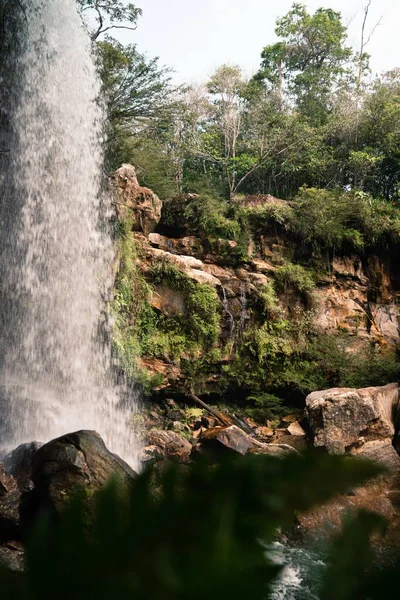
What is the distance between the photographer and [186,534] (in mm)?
255

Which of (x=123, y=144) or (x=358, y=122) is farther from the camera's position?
(x=358, y=122)

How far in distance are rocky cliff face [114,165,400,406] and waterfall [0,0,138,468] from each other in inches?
37.9

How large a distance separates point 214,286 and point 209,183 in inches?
309

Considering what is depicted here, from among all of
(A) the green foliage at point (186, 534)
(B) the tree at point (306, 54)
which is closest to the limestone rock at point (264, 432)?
(A) the green foliage at point (186, 534)

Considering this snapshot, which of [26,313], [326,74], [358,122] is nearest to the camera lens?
[26,313]

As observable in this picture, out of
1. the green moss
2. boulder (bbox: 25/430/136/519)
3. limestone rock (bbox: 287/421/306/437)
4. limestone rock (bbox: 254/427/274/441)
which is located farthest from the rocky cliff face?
boulder (bbox: 25/430/136/519)

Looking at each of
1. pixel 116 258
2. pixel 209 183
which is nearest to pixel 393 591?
pixel 116 258

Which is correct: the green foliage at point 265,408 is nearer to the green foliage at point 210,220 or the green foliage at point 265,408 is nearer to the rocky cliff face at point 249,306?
the rocky cliff face at point 249,306

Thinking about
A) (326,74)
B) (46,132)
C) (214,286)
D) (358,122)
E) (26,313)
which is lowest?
(26,313)

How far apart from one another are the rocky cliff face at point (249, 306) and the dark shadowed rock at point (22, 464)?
4.67 m

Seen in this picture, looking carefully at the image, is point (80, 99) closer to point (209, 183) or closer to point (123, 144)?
point (123, 144)

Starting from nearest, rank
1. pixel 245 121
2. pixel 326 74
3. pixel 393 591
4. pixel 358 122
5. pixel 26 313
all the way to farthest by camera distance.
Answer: pixel 393 591
pixel 26 313
pixel 358 122
pixel 245 121
pixel 326 74

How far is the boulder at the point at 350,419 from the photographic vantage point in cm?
906

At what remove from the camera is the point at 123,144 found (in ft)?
49.3
